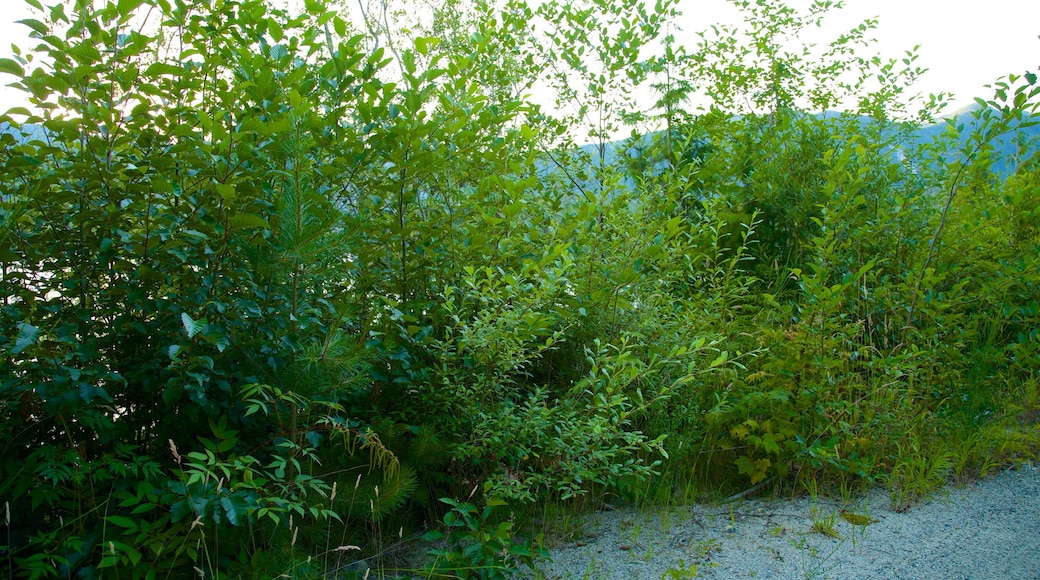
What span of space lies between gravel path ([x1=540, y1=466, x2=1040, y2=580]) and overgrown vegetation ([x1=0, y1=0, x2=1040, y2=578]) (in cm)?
15

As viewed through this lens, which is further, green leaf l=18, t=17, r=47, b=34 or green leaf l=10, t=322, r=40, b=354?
green leaf l=18, t=17, r=47, b=34

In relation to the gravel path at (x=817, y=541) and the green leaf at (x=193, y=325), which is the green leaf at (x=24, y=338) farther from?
the gravel path at (x=817, y=541)

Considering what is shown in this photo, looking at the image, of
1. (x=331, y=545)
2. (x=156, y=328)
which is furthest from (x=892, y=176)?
(x=156, y=328)

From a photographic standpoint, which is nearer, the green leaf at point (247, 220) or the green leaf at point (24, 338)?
the green leaf at point (24, 338)

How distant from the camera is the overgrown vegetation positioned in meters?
2.35

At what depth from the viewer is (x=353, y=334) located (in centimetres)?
289

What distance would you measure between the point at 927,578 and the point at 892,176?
2.70m

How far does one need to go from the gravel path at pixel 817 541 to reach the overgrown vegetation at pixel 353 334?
0.15m

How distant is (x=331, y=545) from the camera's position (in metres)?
2.80

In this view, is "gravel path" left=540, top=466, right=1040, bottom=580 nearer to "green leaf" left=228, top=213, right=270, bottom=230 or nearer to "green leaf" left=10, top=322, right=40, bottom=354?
"green leaf" left=228, top=213, right=270, bottom=230

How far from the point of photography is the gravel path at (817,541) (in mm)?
2812

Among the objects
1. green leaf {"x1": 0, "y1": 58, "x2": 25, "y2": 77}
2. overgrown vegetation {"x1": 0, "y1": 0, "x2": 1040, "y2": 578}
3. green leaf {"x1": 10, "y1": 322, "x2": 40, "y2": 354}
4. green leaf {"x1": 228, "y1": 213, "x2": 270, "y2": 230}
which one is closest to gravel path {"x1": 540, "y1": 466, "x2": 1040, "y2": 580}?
overgrown vegetation {"x1": 0, "y1": 0, "x2": 1040, "y2": 578}

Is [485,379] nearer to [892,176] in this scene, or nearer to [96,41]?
[96,41]

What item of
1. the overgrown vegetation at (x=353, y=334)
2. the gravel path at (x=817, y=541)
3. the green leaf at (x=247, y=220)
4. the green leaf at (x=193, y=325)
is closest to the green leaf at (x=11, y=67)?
the overgrown vegetation at (x=353, y=334)
